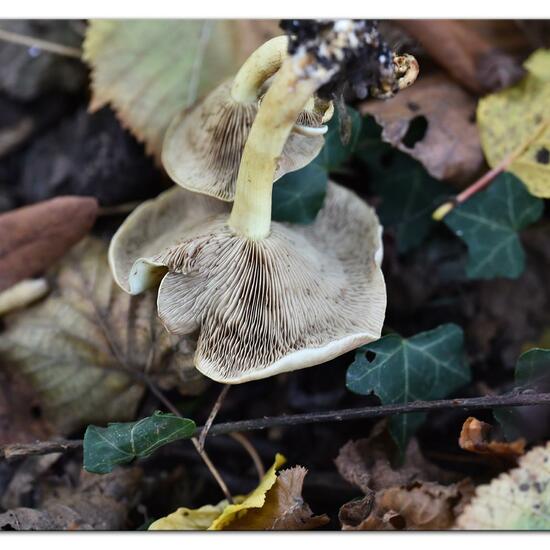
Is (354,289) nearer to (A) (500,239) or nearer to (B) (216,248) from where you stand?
(B) (216,248)

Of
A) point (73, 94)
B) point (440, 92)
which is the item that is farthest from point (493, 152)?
point (73, 94)

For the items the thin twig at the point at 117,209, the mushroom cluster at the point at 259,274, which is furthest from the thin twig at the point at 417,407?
the thin twig at the point at 117,209

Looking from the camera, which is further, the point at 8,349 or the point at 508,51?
the point at 508,51

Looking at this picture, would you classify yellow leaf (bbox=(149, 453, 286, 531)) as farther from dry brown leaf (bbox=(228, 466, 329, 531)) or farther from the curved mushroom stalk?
the curved mushroom stalk

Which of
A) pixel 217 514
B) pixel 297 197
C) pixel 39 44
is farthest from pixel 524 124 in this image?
pixel 39 44

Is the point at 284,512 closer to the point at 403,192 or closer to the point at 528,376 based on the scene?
the point at 528,376

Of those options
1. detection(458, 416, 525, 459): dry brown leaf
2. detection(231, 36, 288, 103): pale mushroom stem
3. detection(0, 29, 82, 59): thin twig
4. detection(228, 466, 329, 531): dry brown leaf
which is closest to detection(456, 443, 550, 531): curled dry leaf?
detection(458, 416, 525, 459): dry brown leaf

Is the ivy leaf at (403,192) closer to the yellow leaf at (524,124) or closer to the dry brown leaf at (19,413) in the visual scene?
the yellow leaf at (524,124)
